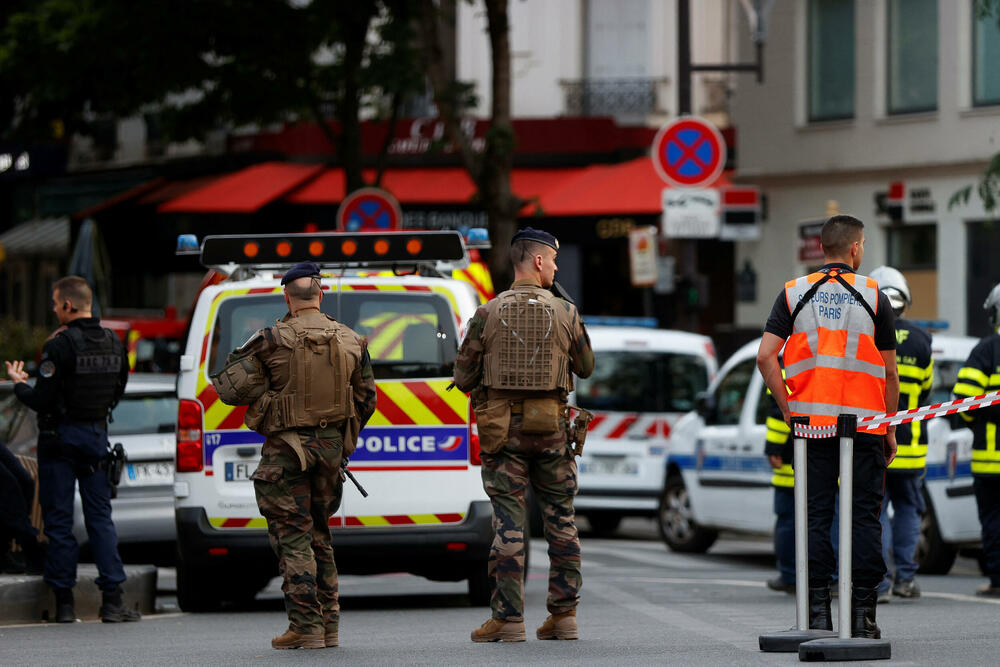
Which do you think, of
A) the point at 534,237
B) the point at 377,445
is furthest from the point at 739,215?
the point at 534,237

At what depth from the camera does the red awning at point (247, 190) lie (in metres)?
31.2

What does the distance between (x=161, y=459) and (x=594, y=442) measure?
247 inches

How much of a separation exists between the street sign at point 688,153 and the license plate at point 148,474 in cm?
743

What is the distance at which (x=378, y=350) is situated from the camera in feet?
35.7

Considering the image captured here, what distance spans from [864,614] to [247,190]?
79.1 feet

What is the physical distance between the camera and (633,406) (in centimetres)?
1892

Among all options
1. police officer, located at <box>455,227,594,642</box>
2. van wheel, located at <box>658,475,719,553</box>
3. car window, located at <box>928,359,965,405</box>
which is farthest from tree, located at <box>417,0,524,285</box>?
police officer, located at <box>455,227,594,642</box>

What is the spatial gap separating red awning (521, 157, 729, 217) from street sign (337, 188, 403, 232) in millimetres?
8206

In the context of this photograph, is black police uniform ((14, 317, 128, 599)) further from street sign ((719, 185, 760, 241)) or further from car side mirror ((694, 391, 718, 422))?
street sign ((719, 185, 760, 241))

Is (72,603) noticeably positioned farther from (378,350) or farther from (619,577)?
(619,577)

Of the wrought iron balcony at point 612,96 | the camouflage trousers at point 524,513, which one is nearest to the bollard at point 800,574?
the camouflage trousers at point 524,513

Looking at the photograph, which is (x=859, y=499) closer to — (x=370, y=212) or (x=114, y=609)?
(x=114, y=609)

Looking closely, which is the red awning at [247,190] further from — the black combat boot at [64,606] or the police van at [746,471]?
the black combat boot at [64,606]

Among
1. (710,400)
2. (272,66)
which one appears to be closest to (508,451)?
(710,400)
